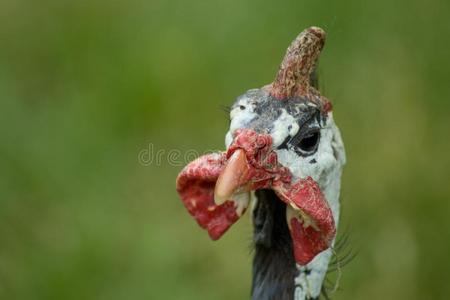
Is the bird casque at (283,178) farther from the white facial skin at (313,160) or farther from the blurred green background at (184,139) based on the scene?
the blurred green background at (184,139)

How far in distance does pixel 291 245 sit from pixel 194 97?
7.67ft

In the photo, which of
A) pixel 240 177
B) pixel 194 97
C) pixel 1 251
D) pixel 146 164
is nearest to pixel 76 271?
pixel 1 251

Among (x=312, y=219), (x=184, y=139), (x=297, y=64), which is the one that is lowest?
(x=312, y=219)

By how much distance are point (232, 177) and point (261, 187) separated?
0.16m

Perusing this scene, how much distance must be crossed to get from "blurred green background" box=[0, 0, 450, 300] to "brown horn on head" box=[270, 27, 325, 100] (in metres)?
1.41

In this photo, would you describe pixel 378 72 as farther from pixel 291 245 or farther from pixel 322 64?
pixel 291 245

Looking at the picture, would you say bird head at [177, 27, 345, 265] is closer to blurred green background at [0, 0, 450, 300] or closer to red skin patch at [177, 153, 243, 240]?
red skin patch at [177, 153, 243, 240]

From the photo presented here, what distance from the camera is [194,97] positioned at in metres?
5.29

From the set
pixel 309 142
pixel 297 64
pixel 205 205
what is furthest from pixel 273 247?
pixel 297 64

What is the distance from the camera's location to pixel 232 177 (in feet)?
8.90

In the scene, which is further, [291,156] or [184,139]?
[184,139]

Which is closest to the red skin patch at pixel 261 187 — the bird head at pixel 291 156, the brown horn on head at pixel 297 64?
the bird head at pixel 291 156

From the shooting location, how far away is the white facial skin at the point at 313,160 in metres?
2.85

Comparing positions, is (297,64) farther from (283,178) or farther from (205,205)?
(205,205)
